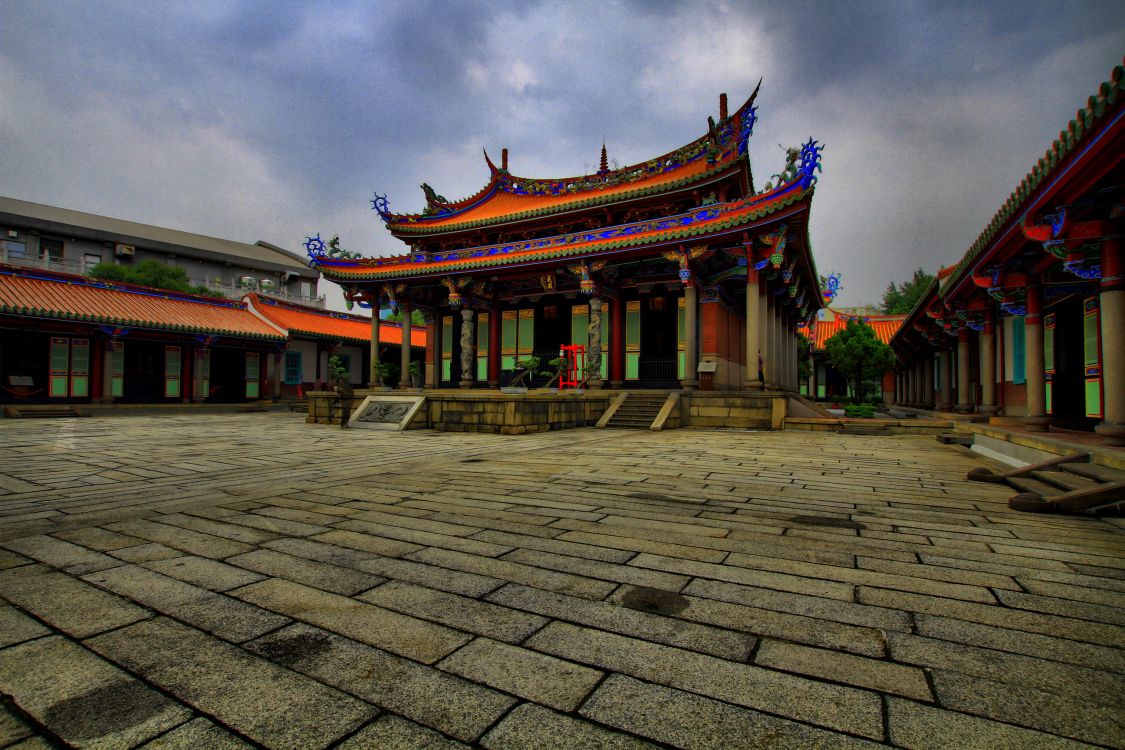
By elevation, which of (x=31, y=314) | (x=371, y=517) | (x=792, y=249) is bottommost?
(x=371, y=517)

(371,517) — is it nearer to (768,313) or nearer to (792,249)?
(792,249)

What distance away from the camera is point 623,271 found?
52.6 feet

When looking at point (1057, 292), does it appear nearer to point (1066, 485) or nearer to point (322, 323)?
point (1066, 485)

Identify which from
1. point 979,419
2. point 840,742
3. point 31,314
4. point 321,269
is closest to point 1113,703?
point 840,742

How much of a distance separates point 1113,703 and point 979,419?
1251cm

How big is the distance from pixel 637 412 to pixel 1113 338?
26.3 ft

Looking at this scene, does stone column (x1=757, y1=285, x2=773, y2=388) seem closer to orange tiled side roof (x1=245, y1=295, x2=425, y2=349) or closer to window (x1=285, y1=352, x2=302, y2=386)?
orange tiled side roof (x1=245, y1=295, x2=425, y2=349)

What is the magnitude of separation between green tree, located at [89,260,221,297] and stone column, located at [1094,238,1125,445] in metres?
33.6

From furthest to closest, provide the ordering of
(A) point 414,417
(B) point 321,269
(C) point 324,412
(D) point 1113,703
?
(B) point 321,269 → (C) point 324,412 → (A) point 414,417 → (D) point 1113,703

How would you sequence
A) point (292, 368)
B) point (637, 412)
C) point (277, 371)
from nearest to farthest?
1. point (637, 412)
2. point (277, 371)
3. point (292, 368)

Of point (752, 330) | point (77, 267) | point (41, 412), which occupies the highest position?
point (77, 267)

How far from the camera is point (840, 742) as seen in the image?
47.1 inches

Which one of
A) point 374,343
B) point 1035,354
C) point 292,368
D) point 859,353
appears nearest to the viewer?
point 1035,354

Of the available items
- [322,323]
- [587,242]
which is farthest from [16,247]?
[587,242]
